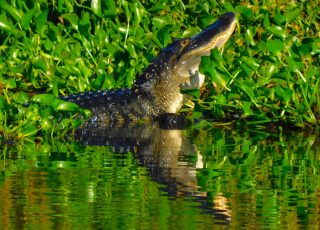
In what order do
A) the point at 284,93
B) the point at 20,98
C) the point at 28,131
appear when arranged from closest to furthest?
→ the point at 28,131, the point at 20,98, the point at 284,93

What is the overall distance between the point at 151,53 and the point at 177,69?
11.9 inches

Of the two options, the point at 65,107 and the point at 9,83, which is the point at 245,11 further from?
the point at 65,107

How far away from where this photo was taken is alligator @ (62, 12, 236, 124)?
1020cm

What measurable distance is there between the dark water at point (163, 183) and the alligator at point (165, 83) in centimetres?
144

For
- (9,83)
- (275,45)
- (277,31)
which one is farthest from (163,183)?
(9,83)

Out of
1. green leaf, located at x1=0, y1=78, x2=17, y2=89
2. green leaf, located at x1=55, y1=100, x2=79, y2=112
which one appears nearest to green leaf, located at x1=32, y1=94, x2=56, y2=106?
green leaf, located at x1=55, y1=100, x2=79, y2=112

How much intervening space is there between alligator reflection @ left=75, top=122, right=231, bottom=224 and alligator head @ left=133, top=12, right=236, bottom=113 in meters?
0.55

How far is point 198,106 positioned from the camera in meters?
9.66

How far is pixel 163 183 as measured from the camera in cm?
624

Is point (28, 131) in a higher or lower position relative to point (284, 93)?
lower

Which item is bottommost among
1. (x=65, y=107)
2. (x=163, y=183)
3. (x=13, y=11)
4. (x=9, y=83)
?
(x=163, y=183)

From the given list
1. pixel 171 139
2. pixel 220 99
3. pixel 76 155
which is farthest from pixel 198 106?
pixel 76 155

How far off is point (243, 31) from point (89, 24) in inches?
63.2

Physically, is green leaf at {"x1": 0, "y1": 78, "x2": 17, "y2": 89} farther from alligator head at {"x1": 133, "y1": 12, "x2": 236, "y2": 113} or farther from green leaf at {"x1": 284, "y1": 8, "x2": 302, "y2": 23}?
green leaf at {"x1": 284, "y1": 8, "x2": 302, "y2": 23}
